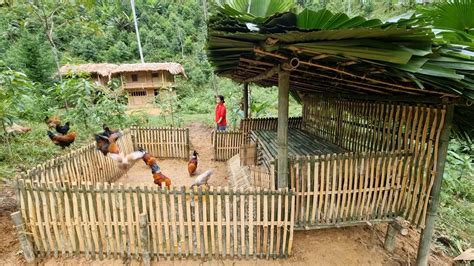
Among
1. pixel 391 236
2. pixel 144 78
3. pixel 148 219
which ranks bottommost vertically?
pixel 391 236

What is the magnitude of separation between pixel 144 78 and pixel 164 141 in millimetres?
16184

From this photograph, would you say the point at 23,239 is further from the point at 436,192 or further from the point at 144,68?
the point at 144,68

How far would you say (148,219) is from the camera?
4.41 metres

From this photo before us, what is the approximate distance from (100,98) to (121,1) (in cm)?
3612

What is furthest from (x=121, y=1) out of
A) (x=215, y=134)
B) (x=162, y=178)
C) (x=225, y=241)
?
(x=225, y=241)

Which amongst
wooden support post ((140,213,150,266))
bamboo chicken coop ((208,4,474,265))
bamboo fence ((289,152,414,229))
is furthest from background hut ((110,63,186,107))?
bamboo fence ((289,152,414,229))

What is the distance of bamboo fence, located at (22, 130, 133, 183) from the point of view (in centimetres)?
499

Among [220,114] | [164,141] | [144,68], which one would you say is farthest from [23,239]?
[144,68]

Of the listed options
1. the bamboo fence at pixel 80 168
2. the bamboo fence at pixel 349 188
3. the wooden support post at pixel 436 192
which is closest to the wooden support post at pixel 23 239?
the bamboo fence at pixel 80 168

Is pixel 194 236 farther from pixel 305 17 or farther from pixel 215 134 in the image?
pixel 215 134

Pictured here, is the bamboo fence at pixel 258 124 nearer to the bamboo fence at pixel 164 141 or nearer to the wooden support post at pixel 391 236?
the bamboo fence at pixel 164 141

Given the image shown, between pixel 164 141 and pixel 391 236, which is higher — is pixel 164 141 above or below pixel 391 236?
above

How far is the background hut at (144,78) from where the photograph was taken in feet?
74.8

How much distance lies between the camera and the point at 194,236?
4578 mm
